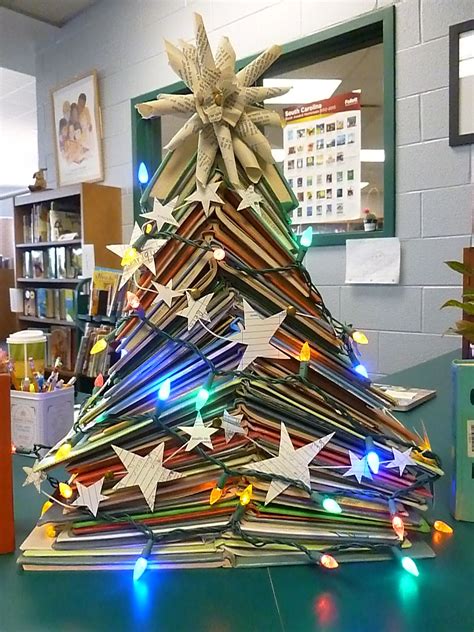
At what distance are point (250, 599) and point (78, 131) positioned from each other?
3.52 m

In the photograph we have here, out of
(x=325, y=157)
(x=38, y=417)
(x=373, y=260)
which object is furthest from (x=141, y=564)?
(x=325, y=157)

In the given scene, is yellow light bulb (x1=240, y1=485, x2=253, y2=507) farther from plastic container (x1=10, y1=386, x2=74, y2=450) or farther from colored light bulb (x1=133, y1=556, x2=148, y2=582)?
plastic container (x1=10, y1=386, x2=74, y2=450)

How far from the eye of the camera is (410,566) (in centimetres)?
50

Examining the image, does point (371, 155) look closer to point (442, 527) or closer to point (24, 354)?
point (24, 354)

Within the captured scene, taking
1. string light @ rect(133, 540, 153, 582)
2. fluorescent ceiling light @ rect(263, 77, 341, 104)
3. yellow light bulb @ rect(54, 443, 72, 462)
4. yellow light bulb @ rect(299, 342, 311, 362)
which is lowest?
string light @ rect(133, 540, 153, 582)

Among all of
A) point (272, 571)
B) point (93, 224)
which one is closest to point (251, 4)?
point (93, 224)

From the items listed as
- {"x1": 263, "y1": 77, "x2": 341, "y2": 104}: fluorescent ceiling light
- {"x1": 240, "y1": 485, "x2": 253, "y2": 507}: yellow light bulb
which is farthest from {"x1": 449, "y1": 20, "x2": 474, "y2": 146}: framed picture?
{"x1": 240, "y1": 485, "x2": 253, "y2": 507}: yellow light bulb

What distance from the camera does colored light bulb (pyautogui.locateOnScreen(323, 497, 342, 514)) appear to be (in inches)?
20.7

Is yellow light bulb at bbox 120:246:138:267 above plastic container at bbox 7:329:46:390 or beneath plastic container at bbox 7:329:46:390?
above

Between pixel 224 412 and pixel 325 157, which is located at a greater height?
pixel 325 157

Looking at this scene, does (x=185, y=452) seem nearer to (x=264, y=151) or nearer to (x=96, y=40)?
(x=264, y=151)

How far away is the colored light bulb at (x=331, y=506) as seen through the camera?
20.7 inches

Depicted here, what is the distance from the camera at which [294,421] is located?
54 cm

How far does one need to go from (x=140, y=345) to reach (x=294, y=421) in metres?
0.18
